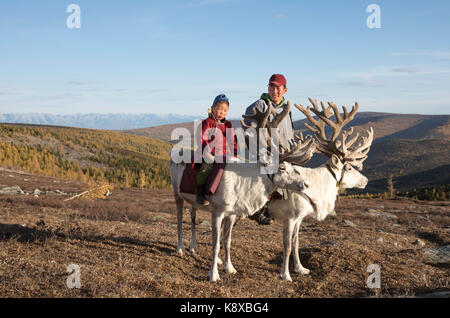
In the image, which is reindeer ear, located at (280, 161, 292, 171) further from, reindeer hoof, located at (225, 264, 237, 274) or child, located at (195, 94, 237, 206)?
reindeer hoof, located at (225, 264, 237, 274)

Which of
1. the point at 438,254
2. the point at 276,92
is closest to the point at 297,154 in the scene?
the point at 276,92

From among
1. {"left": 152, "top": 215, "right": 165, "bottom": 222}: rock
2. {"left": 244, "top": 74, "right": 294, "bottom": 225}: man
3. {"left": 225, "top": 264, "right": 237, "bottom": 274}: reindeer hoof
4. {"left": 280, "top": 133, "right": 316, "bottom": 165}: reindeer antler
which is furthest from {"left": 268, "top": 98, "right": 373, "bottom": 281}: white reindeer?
{"left": 152, "top": 215, "right": 165, "bottom": 222}: rock

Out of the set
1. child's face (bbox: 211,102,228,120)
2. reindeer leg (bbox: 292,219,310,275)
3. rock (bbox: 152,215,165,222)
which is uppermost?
child's face (bbox: 211,102,228,120)

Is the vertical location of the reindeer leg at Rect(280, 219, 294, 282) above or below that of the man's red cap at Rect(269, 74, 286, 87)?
below

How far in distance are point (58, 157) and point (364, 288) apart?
292 ft

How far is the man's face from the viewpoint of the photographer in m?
8.29

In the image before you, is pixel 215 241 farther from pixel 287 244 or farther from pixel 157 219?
pixel 157 219

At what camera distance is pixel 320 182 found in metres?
8.45

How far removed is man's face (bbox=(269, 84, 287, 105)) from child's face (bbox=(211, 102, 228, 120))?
4.18 ft

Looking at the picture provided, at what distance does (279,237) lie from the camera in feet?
42.7

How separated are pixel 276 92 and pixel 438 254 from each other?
6855mm

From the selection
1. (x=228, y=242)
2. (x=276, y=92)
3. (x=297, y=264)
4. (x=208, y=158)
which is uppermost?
(x=276, y=92)
